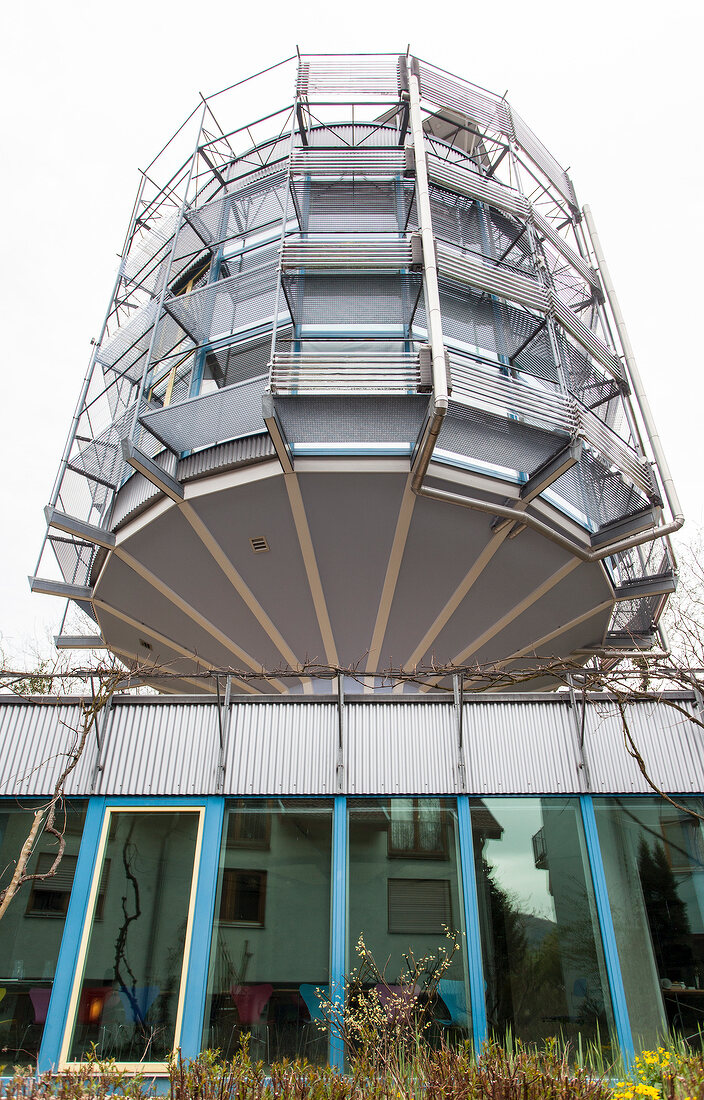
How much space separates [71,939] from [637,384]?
12.9 meters

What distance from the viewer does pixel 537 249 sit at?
1505 cm

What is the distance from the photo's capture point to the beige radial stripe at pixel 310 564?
12.1 meters

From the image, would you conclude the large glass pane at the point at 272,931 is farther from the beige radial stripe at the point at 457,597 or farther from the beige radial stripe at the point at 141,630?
the beige radial stripe at the point at 141,630

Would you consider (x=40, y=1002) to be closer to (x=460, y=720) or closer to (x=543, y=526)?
(x=460, y=720)

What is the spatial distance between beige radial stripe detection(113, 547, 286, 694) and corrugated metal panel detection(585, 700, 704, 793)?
9.52 metres

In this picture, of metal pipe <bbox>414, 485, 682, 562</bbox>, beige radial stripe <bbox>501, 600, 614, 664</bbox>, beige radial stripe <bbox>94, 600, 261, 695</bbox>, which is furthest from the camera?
beige radial stripe <bbox>94, 600, 261, 695</bbox>

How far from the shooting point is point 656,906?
7430 mm

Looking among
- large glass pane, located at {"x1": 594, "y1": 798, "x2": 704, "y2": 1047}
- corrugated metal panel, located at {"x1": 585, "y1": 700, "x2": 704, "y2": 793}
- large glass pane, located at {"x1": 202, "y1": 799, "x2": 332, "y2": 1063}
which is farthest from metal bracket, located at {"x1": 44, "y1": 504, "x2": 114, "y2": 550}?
large glass pane, located at {"x1": 594, "y1": 798, "x2": 704, "y2": 1047}

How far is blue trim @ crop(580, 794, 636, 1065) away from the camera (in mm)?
6857

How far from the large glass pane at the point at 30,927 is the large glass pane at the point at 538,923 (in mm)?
4501

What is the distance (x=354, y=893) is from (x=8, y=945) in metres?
3.70

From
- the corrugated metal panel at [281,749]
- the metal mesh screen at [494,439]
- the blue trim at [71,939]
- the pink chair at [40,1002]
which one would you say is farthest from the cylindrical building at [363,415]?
the pink chair at [40,1002]

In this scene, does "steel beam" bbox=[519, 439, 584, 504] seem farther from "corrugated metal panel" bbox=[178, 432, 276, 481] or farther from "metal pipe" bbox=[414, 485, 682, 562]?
"corrugated metal panel" bbox=[178, 432, 276, 481]

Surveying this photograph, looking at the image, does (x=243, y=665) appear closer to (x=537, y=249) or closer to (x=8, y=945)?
(x=8, y=945)
